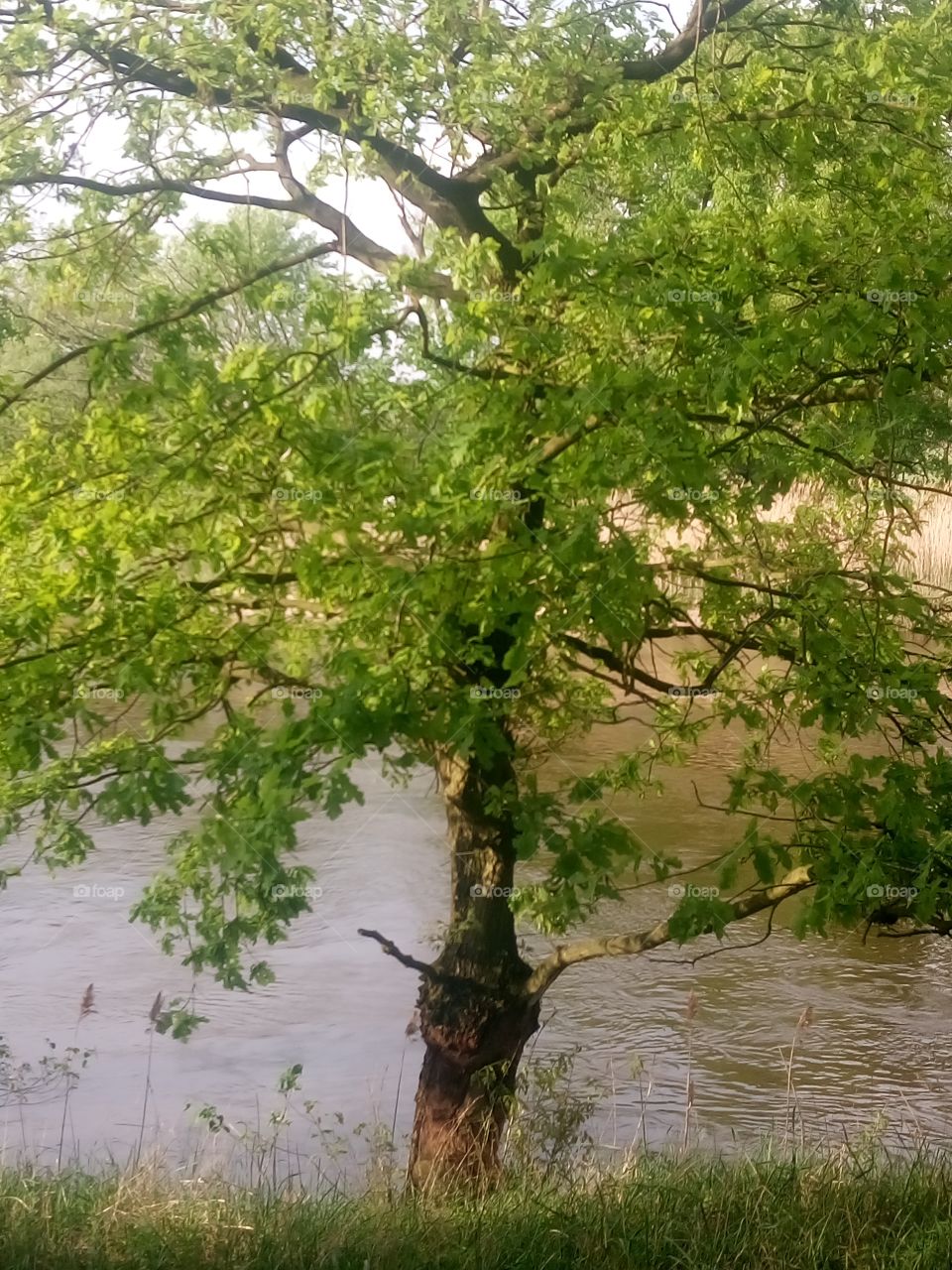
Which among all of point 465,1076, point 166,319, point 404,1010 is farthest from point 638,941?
point 404,1010

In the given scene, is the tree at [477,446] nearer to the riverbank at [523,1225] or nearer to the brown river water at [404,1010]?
the riverbank at [523,1225]

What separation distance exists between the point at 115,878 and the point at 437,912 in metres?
2.61

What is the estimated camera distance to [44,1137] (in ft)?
25.6

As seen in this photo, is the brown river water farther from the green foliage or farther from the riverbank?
the riverbank

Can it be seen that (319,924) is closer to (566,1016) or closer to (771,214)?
(566,1016)

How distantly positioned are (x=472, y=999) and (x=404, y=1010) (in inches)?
210

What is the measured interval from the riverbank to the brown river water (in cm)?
360

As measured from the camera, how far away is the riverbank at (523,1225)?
3250 millimetres

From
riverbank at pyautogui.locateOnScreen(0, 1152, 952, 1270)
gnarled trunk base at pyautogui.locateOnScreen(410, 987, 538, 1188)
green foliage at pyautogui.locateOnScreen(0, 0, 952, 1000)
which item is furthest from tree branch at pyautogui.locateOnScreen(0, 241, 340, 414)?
gnarled trunk base at pyautogui.locateOnScreen(410, 987, 538, 1188)

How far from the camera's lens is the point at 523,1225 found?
11.6ft

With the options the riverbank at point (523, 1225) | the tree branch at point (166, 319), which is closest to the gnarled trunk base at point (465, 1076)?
the riverbank at point (523, 1225)

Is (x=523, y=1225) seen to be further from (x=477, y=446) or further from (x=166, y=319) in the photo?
(x=166, y=319)

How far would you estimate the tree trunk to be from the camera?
5730 millimetres

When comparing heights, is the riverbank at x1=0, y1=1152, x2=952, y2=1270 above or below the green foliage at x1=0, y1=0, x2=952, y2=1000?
below
